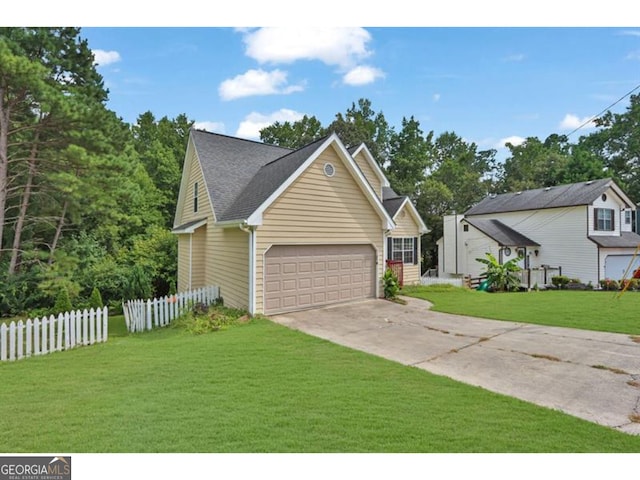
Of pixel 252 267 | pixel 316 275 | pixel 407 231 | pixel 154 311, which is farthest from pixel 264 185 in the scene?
pixel 407 231

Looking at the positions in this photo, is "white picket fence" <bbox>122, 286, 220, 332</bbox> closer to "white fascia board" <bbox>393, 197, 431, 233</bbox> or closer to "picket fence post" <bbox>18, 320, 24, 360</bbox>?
"picket fence post" <bbox>18, 320, 24, 360</bbox>

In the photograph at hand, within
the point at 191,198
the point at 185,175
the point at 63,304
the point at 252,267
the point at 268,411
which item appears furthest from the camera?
the point at 185,175

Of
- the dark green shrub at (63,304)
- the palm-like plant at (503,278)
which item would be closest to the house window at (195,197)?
the dark green shrub at (63,304)

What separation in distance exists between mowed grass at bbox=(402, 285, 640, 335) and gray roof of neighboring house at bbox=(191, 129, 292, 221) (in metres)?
8.46

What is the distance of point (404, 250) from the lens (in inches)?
731

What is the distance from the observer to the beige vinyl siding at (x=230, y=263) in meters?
10.2

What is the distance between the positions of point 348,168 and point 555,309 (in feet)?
28.2

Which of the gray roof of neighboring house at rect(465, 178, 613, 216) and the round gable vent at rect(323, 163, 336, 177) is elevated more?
the gray roof of neighboring house at rect(465, 178, 613, 216)

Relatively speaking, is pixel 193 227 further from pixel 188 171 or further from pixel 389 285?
pixel 389 285

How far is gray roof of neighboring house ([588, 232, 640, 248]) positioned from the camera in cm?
2095

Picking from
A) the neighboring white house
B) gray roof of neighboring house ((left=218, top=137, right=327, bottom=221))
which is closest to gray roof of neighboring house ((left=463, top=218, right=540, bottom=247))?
the neighboring white house

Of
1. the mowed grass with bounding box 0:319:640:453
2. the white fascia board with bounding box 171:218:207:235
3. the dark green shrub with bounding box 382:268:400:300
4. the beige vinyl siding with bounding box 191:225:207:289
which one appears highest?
the white fascia board with bounding box 171:218:207:235

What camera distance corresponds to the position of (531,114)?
1096 centimetres
